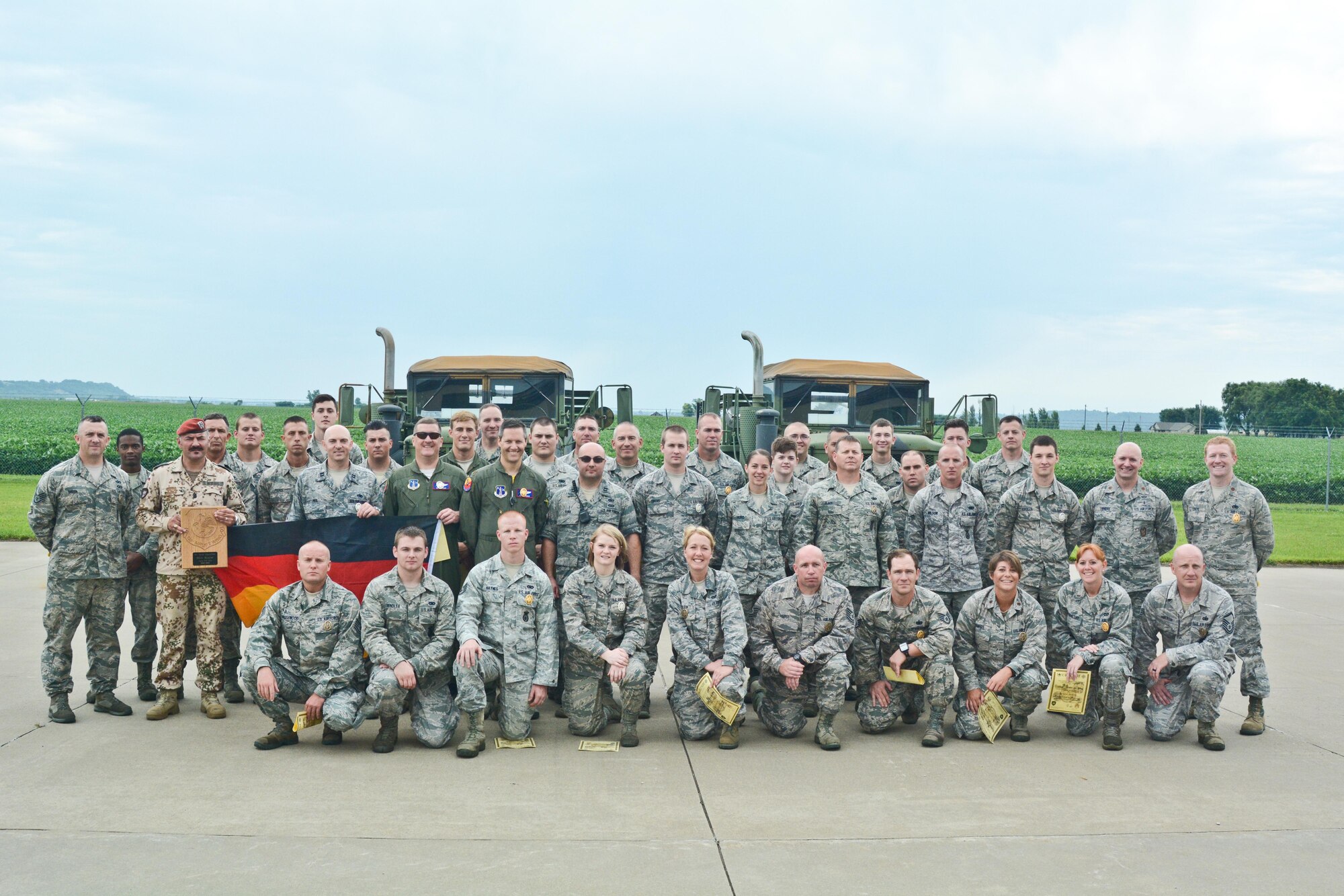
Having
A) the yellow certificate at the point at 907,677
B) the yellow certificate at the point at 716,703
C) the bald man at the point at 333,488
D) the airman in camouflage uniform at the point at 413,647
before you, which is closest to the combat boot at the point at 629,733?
the yellow certificate at the point at 716,703

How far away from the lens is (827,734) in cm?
596

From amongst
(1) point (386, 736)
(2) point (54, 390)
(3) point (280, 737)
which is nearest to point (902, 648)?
(1) point (386, 736)

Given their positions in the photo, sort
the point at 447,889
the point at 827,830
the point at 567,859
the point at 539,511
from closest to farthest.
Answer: the point at 447,889
the point at 567,859
the point at 827,830
the point at 539,511

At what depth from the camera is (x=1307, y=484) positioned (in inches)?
1034

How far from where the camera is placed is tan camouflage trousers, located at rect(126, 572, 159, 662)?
262 inches

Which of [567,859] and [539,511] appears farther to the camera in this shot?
[539,511]

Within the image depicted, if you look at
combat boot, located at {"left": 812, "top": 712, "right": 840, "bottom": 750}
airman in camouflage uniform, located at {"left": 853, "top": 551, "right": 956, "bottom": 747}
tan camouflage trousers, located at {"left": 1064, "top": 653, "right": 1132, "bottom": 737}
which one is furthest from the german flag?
tan camouflage trousers, located at {"left": 1064, "top": 653, "right": 1132, "bottom": 737}

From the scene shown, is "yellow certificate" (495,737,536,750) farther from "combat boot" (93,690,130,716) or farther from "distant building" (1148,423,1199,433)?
"distant building" (1148,423,1199,433)

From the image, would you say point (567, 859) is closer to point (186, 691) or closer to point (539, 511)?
point (539, 511)

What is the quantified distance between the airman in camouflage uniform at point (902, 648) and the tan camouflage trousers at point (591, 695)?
1.36 metres

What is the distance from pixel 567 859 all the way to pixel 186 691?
388 cm

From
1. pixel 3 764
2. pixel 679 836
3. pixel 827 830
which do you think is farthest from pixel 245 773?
pixel 827 830

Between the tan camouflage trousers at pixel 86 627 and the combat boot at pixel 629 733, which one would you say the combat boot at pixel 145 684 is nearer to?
the tan camouflage trousers at pixel 86 627

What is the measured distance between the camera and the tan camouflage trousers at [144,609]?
6.66 metres
